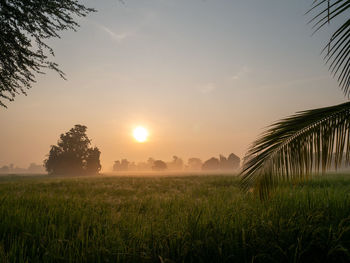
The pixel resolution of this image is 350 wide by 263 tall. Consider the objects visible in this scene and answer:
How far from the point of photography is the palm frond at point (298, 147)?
236 cm

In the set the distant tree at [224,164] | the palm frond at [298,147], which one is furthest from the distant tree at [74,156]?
the distant tree at [224,164]

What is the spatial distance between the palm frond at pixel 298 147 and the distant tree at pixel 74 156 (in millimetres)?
58044

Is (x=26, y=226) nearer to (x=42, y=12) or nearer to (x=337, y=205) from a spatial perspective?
(x=337, y=205)

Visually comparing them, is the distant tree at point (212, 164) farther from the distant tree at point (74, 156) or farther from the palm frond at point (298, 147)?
the palm frond at point (298, 147)

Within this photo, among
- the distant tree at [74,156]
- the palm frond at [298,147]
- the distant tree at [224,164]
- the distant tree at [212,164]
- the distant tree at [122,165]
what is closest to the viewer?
the palm frond at [298,147]

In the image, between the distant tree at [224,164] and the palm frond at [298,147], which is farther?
the distant tree at [224,164]

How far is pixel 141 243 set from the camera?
87.0 inches

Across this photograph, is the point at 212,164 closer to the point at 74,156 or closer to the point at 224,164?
the point at 224,164

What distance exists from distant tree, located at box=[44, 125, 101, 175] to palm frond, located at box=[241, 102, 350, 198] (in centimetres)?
5804

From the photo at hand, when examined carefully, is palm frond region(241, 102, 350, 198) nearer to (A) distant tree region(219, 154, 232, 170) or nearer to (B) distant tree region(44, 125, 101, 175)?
(B) distant tree region(44, 125, 101, 175)

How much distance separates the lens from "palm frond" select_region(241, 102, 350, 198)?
2357 mm

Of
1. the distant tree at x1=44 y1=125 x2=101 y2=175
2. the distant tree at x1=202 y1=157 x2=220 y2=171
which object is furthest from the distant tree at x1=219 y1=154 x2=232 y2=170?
the distant tree at x1=44 y1=125 x2=101 y2=175

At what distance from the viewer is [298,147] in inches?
97.0

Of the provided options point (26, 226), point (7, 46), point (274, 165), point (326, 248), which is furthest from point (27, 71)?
point (326, 248)
